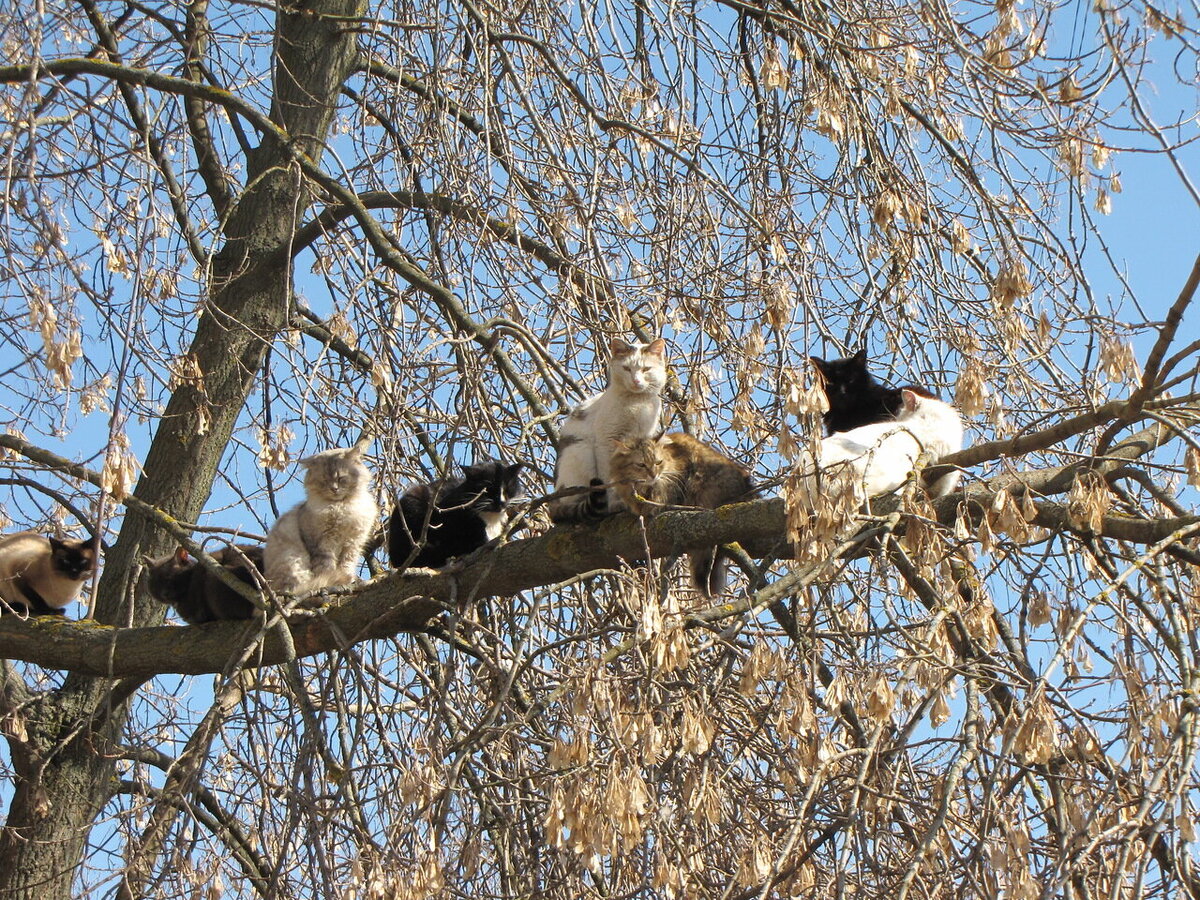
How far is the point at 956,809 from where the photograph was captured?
12.4 feet

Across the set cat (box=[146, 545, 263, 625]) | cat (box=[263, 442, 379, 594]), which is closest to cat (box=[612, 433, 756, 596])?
cat (box=[263, 442, 379, 594])

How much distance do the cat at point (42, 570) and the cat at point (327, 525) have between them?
1618 mm

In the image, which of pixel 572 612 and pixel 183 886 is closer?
pixel 183 886

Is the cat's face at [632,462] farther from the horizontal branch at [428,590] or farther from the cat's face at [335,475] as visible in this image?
the cat's face at [335,475]

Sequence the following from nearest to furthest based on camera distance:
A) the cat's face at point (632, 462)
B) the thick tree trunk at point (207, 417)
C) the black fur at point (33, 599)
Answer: the cat's face at point (632, 462) → the thick tree trunk at point (207, 417) → the black fur at point (33, 599)

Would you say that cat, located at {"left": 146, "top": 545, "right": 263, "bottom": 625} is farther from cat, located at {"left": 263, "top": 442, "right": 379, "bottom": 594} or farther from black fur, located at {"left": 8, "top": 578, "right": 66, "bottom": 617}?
black fur, located at {"left": 8, "top": 578, "right": 66, "bottom": 617}

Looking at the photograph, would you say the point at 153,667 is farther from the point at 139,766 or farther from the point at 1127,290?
the point at 1127,290

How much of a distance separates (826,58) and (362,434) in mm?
2488

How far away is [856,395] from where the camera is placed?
19.2ft

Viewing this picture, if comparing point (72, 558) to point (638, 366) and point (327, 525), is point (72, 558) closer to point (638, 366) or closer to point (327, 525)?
point (327, 525)

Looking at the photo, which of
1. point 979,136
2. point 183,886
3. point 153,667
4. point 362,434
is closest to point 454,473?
point 362,434

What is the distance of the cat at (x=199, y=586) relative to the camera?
4.88 metres

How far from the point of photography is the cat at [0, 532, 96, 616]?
6520mm

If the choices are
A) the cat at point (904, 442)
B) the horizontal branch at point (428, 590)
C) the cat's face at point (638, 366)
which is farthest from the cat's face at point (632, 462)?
the cat at point (904, 442)
